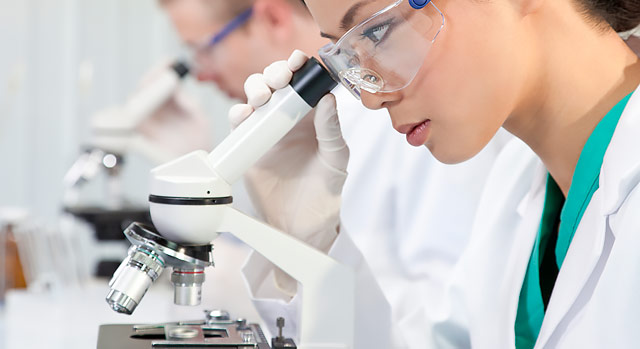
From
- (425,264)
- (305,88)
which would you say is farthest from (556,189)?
(305,88)

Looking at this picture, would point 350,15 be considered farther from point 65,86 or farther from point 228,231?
point 65,86

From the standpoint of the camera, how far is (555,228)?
1.36 m

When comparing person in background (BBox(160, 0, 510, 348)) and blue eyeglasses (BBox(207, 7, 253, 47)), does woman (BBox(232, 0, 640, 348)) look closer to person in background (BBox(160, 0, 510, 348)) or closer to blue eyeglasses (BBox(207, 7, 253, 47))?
person in background (BBox(160, 0, 510, 348))

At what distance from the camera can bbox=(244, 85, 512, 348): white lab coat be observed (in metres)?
1.66

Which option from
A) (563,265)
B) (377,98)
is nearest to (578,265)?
(563,265)

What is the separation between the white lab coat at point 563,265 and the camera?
93 cm

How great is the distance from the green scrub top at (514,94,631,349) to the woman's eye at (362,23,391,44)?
15.4 inches

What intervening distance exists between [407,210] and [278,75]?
2.50ft

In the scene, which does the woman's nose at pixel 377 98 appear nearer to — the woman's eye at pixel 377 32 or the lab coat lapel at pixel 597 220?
the woman's eye at pixel 377 32

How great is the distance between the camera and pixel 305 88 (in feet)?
3.43

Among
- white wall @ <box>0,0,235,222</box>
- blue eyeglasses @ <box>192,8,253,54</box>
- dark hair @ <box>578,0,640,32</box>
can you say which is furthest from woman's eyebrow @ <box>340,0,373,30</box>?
white wall @ <box>0,0,235,222</box>

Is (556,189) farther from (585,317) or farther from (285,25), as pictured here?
(285,25)

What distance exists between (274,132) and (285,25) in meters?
1.17

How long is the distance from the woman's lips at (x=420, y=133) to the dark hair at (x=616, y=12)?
299 millimetres
